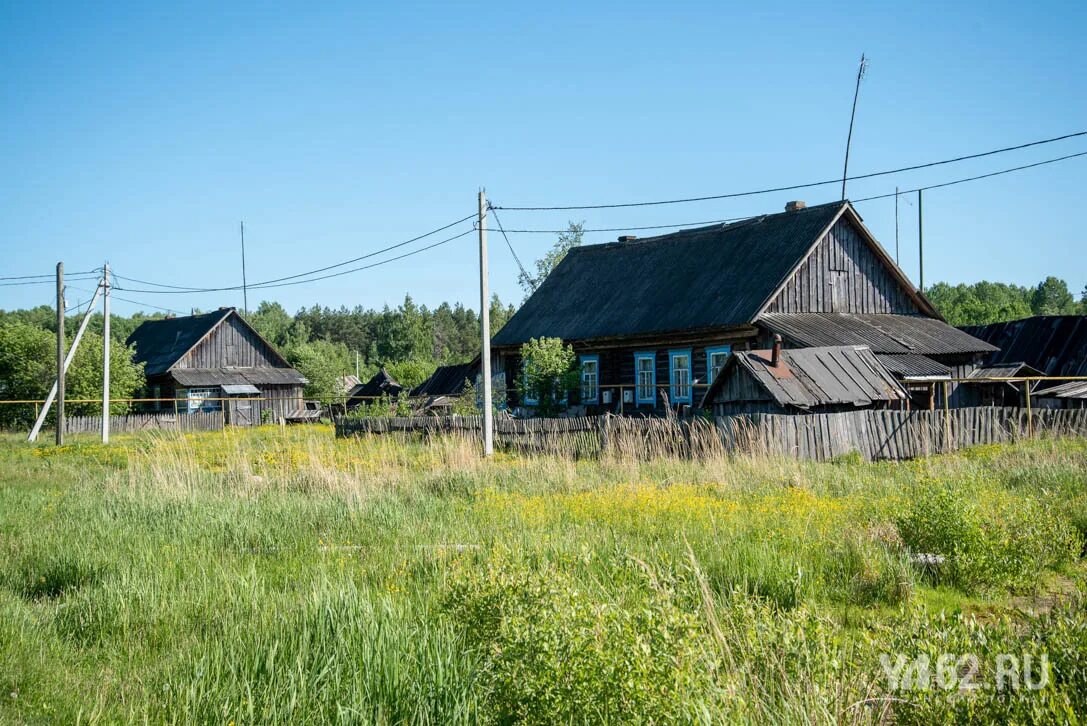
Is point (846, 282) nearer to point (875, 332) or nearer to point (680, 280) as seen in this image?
point (875, 332)

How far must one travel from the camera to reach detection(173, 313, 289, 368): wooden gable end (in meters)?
47.7

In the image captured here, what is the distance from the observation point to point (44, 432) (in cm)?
3472

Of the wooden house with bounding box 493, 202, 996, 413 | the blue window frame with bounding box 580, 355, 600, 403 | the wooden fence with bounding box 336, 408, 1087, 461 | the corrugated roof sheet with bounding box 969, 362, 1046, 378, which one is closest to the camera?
the wooden fence with bounding box 336, 408, 1087, 461

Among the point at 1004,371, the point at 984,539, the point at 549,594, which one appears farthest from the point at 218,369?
the point at 549,594

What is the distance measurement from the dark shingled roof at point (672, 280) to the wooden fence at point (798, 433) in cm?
701

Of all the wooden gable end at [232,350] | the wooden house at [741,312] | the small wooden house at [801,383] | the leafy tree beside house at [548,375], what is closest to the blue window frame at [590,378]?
the wooden house at [741,312]

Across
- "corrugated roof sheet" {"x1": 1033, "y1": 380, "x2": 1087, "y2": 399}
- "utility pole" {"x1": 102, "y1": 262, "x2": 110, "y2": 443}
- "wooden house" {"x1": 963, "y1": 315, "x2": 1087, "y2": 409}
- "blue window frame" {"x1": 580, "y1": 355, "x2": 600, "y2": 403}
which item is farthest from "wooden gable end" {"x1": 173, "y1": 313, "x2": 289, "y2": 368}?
"corrugated roof sheet" {"x1": 1033, "y1": 380, "x2": 1087, "y2": 399}

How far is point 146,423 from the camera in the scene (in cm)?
3888

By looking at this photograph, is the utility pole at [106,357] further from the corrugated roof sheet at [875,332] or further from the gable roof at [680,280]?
the corrugated roof sheet at [875,332]

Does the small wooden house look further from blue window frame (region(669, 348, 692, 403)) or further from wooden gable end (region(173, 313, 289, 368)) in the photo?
wooden gable end (region(173, 313, 289, 368))

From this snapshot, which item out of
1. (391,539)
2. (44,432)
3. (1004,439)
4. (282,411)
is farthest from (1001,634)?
(282,411)

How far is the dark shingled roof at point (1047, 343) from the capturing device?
92.1ft

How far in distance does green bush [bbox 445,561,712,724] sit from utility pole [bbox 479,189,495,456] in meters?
13.3

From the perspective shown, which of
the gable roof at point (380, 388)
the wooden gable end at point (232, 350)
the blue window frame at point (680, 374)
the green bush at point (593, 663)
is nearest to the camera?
the green bush at point (593, 663)
